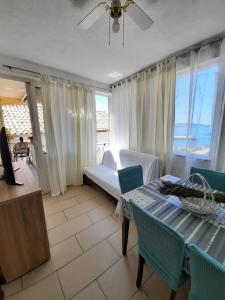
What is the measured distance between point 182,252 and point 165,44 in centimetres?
228

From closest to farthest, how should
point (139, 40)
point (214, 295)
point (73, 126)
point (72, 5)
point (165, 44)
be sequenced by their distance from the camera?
point (214, 295) < point (72, 5) < point (139, 40) < point (165, 44) < point (73, 126)

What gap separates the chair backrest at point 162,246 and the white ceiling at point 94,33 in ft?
5.78

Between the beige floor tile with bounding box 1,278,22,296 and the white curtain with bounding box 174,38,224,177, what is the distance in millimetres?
2311

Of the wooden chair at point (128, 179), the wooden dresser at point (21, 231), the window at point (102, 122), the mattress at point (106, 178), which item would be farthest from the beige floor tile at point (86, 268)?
the window at point (102, 122)

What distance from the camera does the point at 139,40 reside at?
5.65 feet

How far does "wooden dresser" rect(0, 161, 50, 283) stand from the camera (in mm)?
1172

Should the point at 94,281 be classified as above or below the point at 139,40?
below

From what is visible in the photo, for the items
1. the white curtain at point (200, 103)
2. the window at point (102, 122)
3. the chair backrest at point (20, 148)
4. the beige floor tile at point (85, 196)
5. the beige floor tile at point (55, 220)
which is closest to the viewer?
the white curtain at point (200, 103)

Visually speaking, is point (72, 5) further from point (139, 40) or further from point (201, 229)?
point (201, 229)

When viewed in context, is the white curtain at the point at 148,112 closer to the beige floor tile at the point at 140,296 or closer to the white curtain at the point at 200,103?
the white curtain at the point at 200,103

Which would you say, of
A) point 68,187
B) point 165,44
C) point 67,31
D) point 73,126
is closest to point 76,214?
point 68,187

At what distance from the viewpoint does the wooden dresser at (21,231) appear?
1.17 meters

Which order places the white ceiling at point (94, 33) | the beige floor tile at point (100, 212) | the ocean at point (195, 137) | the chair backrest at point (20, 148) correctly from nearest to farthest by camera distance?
the white ceiling at point (94, 33)
the ocean at point (195, 137)
the beige floor tile at point (100, 212)
the chair backrest at point (20, 148)

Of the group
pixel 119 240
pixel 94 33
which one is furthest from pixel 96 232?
pixel 94 33
